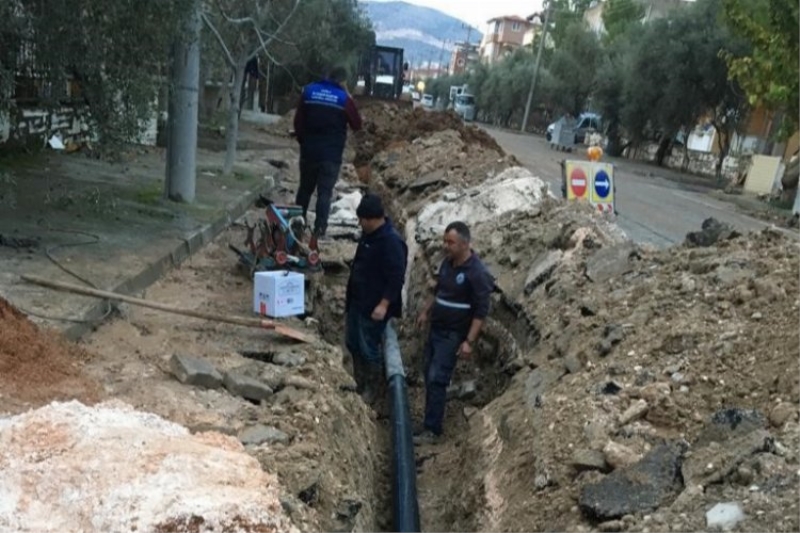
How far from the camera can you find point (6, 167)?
9.83m

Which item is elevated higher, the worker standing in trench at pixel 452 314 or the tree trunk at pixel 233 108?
the tree trunk at pixel 233 108

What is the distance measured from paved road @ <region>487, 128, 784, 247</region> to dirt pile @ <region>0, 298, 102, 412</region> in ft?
28.0

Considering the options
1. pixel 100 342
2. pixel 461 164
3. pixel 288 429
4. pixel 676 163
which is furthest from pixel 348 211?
pixel 676 163

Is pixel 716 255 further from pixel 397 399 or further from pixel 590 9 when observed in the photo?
pixel 590 9

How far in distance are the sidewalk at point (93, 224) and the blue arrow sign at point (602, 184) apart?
15.7 ft

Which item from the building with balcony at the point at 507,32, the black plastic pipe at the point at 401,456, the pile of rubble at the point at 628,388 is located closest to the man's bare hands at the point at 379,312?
the black plastic pipe at the point at 401,456

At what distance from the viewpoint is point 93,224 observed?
309 inches

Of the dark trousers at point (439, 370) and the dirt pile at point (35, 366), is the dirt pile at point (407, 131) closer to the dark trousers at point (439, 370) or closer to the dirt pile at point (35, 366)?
the dark trousers at point (439, 370)

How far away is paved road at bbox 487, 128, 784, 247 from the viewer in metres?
13.4

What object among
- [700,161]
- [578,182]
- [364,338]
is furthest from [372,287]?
[700,161]

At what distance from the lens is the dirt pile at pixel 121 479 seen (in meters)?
2.84

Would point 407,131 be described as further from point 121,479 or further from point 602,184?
point 121,479

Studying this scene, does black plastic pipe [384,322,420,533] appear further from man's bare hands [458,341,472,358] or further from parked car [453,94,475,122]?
parked car [453,94,475,122]

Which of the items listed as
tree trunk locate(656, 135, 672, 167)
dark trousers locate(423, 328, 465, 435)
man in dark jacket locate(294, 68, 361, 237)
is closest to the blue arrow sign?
man in dark jacket locate(294, 68, 361, 237)
